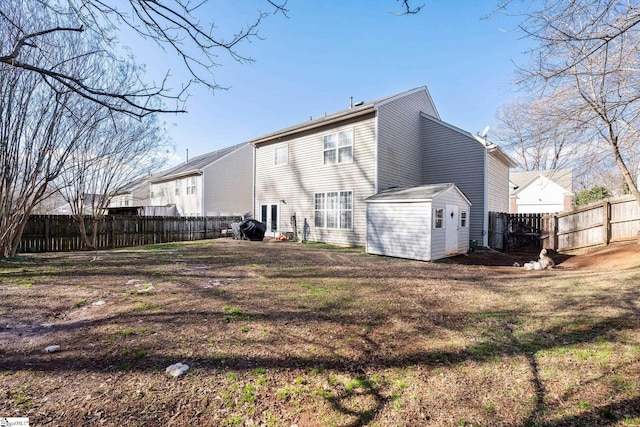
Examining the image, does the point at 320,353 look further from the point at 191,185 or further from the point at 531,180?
the point at 531,180

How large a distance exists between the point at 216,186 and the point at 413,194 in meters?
14.7

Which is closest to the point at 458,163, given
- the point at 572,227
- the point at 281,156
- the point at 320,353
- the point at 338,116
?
the point at 572,227

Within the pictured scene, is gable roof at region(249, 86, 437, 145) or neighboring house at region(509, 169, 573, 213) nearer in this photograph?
gable roof at region(249, 86, 437, 145)

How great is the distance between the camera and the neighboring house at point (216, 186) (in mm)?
19859

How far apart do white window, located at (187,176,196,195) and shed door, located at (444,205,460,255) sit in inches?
662

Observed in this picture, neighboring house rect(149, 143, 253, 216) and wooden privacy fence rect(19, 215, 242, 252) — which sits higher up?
neighboring house rect(149, 143, 253, 216)

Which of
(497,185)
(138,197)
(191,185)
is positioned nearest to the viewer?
(497,185)

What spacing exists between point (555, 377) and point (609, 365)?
616 millimetres

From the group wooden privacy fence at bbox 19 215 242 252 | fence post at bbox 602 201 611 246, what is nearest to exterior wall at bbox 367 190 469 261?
fence post at bbox 602 201 611 246

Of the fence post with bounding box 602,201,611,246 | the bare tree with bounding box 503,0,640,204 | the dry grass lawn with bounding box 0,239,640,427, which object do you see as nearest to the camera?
the dry grass lawn with bounding box 0,239,640,427

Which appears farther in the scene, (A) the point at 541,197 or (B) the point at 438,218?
(A) the point at 541,197

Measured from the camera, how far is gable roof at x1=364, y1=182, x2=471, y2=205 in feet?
30.6

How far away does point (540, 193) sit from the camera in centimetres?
2698

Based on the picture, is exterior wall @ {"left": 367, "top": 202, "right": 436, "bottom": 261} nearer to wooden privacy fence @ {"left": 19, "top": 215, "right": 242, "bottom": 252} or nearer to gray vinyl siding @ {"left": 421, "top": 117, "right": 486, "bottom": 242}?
gray vinyl siding @ {"left": 421, "top": 117, "right": 486, "bottom": 242}
